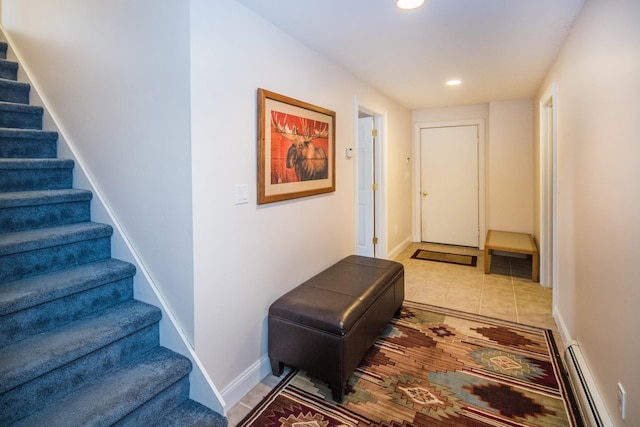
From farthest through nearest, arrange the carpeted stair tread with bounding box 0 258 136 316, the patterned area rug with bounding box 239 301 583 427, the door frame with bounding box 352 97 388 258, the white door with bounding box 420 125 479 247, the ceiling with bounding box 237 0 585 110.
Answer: the white door with bounding box 420 125 479 247 < the door frame with bounding box 352 97 388 258 < the ceiling with bounding box 237 0 585 110 < the patterned area rug with bounding box 239 301 583 427 < the carpeted stair tread with bounding box 0 258 136 316

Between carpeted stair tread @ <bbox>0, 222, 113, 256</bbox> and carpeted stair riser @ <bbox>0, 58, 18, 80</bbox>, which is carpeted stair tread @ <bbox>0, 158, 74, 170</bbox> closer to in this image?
carpeted stair tread @ <bbox>0, 222, 113, 256</bbox>

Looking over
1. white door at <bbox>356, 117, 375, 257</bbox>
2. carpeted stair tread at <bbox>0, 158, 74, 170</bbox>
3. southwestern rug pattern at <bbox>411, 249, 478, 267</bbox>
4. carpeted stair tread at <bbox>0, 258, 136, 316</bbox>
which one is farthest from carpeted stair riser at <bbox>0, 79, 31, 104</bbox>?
southwestern rug pattern at <bbox>411, 249, 478, 267</bbox>

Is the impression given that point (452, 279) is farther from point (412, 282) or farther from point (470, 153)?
point (470, 153)

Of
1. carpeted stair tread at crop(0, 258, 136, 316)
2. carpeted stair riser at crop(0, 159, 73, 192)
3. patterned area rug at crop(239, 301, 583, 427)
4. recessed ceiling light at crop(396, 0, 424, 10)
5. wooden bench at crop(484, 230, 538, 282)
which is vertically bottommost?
patterned area rug at crop(239, 301, 583, 427)

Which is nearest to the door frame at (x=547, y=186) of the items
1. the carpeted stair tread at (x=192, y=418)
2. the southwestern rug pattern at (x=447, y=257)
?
the southwestern rug pattern at (x=447, y=257)

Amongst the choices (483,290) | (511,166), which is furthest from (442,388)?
(511,166)

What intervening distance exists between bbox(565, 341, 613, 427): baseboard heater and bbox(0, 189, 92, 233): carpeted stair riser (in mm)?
2979

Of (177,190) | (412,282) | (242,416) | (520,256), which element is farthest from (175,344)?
(520,256)

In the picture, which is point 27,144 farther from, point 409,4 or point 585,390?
point 585,390

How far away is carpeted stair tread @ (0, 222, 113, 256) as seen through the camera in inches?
64.1

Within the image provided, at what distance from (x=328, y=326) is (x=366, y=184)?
2.78 m

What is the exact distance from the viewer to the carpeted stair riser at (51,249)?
1635 millimetres

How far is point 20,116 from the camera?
2.26 meters

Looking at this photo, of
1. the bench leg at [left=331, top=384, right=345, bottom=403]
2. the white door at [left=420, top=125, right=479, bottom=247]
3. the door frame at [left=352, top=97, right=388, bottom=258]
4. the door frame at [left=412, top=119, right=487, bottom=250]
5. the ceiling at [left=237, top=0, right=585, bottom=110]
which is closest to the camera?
the bench leg at [left=331, top=384, right=345, bottom=403]
